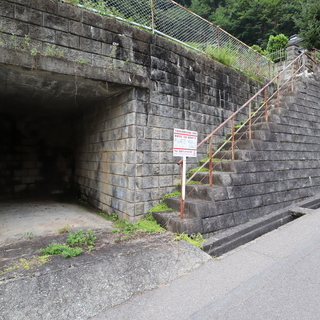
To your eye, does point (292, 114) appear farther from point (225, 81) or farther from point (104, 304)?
point (104, 304)

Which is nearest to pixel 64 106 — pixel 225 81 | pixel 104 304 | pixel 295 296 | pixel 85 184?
pixel 85 184

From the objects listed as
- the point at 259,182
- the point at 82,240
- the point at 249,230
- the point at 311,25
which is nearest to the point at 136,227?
the point at 82,240

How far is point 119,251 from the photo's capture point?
3312mm

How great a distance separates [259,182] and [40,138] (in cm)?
675

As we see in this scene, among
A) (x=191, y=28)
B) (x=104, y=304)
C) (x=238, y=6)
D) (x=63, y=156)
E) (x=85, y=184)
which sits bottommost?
(x=104, y=304)

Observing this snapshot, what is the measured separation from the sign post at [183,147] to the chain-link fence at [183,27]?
2.70 m

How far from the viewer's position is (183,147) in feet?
12.8

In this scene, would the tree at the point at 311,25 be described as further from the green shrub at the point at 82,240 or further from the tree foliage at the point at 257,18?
the green shrub at the point at 82,240

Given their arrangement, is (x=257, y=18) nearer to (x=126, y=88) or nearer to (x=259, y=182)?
(x=259, y=182)

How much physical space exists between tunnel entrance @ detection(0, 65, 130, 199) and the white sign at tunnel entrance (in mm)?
1819

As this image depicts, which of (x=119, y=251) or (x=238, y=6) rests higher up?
(x=238, y=6)

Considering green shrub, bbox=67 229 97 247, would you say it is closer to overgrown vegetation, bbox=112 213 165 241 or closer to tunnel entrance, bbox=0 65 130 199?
overgrown vegetation, bbox=112 213 165 241

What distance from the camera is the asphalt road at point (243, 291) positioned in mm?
2266

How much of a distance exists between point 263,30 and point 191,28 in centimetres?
2334
